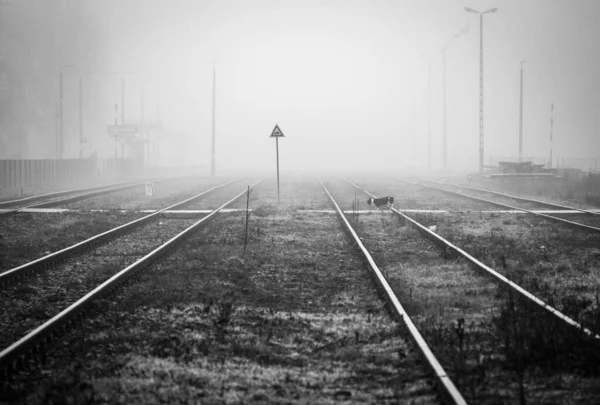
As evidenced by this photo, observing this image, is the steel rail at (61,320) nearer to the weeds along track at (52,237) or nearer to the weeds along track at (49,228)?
the weeds along track at (52,237)

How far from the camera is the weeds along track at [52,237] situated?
370 inches

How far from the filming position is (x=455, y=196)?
2628 centimetres

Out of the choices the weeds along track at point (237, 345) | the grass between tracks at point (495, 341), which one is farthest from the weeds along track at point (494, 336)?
the weeds along track at point (237, 345)

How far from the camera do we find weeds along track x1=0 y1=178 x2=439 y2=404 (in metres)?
4.43

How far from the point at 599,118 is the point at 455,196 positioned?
109 metres

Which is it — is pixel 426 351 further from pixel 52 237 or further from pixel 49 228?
pixel 49 228

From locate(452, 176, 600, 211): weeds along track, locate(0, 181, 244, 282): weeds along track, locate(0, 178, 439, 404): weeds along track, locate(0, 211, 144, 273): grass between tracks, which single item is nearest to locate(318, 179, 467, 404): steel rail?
locate(0, 178, 439, 404): weeds along track

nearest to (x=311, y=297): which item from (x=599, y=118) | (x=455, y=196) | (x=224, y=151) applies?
(x=455, y=196)

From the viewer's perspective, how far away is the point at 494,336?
5.69 meters

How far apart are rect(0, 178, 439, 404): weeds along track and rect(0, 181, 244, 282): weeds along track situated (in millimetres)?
1838

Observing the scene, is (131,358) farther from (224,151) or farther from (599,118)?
(224,151)

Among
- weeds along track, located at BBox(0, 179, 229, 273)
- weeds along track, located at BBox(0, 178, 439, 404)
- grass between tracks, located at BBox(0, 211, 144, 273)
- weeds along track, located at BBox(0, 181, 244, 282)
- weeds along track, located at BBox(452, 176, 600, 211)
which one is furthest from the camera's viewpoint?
weeds along track, located at BBox(452, 176, 600, 211)

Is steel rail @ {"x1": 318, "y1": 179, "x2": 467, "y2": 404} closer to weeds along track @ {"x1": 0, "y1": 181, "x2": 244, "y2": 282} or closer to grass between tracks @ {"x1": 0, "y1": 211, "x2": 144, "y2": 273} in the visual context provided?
weeds along track @ {"x1": 0, "y1": 181, "x2": 244, "y2": 282}

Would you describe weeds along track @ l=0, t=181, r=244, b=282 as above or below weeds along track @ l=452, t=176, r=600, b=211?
below
